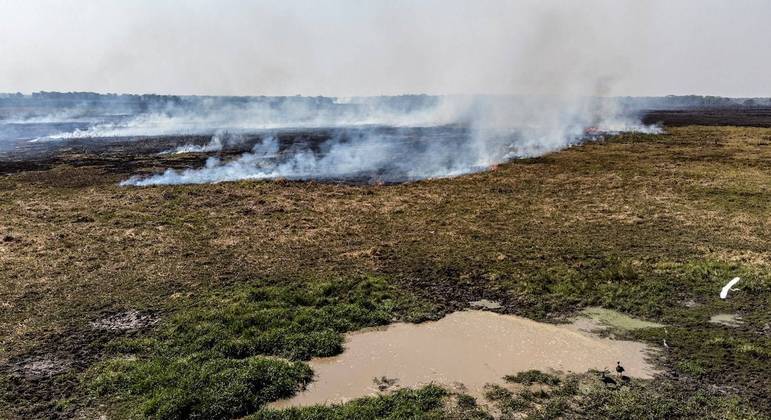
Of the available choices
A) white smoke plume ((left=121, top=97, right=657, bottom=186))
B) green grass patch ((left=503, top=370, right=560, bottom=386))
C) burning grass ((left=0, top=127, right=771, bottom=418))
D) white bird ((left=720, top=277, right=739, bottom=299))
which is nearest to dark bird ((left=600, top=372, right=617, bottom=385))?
burning grass ((left=0, top=127, right=771, bottom=418))

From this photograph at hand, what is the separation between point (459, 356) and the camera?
12.7 metres

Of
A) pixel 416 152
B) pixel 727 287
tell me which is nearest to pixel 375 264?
pixel 727 287

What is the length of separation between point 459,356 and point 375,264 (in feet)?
23.1

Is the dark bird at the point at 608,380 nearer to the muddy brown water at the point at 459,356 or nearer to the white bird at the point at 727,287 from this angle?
the muddy brown water at the point at 459,356

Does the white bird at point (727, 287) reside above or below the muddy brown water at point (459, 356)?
above

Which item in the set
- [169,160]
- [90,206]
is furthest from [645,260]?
[169,160]

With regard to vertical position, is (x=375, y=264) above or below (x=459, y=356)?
above

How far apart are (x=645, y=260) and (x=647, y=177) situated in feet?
61.4

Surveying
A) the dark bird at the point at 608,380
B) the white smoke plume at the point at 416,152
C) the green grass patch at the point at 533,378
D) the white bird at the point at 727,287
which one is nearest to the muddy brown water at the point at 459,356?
the green grass patch at the point at 533,378

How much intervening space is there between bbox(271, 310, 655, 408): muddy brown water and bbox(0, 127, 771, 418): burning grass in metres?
0.63

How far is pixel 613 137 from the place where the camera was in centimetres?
6134

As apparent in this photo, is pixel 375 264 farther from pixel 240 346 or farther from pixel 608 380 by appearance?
pixel 608 380

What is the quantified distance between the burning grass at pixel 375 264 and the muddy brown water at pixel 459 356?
629 millimetres

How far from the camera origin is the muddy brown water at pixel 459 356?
1149cm
